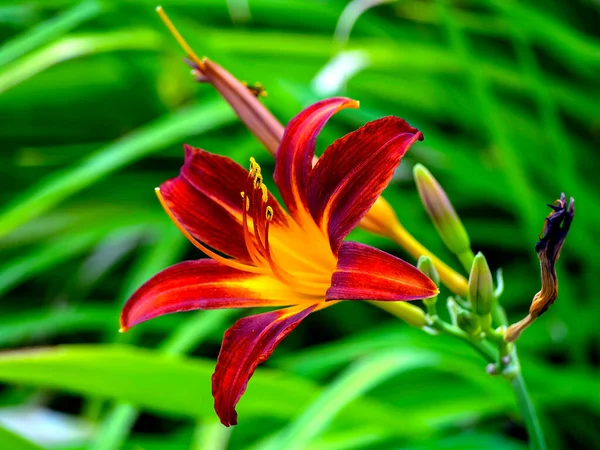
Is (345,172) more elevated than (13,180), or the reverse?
(13,180)

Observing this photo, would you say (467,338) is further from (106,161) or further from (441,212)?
(106,161)

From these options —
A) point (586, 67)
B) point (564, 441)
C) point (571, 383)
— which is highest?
point (586, 67)

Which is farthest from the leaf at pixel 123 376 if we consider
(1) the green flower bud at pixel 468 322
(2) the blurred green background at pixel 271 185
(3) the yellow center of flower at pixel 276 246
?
(1) the green flower bud at pixel 468 322

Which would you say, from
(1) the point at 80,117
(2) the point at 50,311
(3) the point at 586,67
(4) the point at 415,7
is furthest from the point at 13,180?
(3) the point at 586,67

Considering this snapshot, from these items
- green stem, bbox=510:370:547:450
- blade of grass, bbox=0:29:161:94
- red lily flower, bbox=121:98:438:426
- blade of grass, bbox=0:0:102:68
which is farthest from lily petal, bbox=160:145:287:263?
blade of grass, bbox=0:29:161:94

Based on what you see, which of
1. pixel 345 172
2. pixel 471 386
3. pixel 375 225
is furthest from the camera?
pixel 471 386

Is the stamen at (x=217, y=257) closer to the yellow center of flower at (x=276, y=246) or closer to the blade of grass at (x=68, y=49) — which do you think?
the yellow center of flower at (x=276, y=246)

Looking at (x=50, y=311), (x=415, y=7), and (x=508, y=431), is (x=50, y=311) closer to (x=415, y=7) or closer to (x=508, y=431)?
(x=508, y=431)
